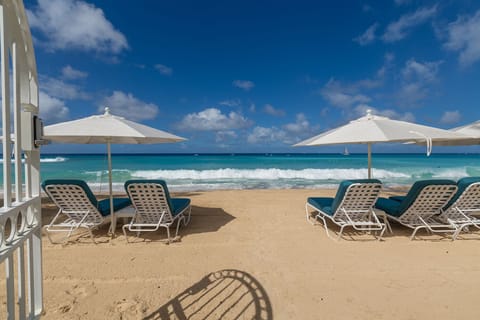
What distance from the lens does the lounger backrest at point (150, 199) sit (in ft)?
12.9

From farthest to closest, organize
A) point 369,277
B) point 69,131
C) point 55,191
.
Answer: point 55,191, point 69,131, point 369,277

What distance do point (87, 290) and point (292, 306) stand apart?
2258 mm

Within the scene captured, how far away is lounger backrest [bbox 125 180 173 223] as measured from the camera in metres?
3.92

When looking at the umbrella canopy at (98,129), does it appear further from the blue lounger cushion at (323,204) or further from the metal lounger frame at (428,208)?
the metal lounger frame at (428,208)

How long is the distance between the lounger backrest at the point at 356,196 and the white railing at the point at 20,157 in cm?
397

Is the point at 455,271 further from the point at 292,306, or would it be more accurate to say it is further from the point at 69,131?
the point at 69,131

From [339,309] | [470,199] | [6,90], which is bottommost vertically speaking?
[339,309]

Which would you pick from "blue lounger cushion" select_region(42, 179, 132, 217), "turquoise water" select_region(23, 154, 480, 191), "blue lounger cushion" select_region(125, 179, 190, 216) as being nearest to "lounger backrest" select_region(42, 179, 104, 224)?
"blue lounger cushion" select_region(42, 179, 132, 217)

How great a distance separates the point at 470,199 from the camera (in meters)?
4.13

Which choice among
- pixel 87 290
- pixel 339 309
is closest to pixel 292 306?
pixel 339 309

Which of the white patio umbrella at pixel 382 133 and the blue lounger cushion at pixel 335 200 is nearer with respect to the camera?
the white patio umbrella at pixel 382 133

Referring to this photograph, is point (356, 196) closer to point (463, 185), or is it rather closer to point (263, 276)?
point (463, 185)

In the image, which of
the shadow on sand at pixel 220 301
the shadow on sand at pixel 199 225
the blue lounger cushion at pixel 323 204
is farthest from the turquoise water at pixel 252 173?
the shadow on sand at pixel 220 301

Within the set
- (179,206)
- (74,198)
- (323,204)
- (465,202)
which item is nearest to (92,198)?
(74,198)
